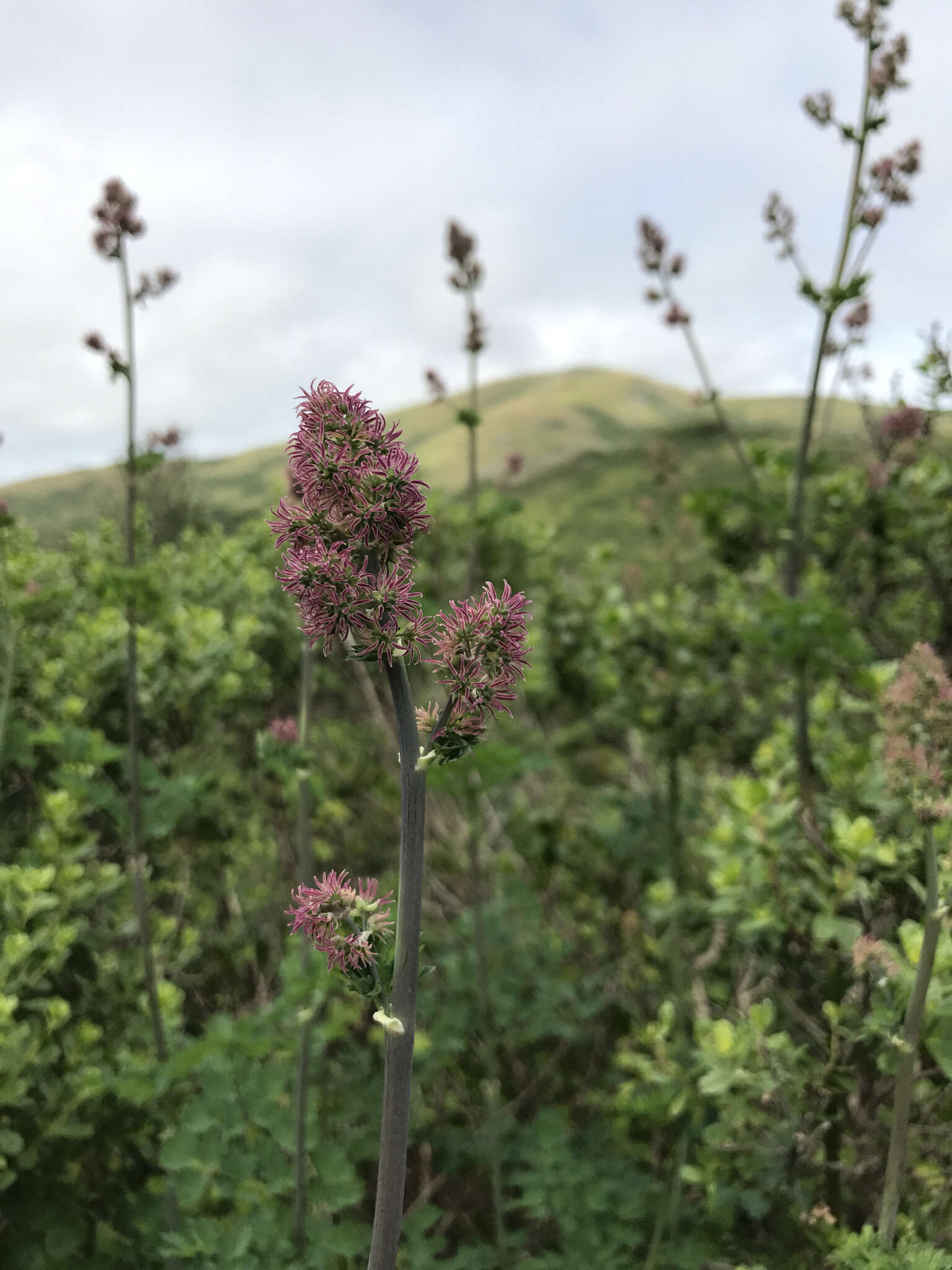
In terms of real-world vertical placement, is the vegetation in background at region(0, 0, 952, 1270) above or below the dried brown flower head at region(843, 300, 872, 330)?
below

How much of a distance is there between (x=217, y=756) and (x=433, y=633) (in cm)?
469

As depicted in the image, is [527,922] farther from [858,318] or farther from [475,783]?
[858,318]

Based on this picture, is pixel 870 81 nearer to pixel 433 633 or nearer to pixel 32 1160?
pixel 433 633

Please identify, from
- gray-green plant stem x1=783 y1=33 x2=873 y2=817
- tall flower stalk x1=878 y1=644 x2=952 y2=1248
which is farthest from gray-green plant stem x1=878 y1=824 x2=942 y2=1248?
gray-green plant stem x1=783 y1=33 x2=873 y2=817

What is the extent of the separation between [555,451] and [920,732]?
33.5 m

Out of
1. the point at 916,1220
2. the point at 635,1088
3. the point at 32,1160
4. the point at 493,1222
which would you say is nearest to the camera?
the point at 916,1220

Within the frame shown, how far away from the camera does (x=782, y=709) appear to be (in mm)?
5594

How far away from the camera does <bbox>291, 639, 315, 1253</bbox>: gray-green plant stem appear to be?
288cm

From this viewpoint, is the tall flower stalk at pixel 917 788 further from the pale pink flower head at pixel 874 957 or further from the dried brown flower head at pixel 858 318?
the dried brown flower head at pixel 858 318

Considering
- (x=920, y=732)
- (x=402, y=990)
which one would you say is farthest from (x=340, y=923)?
(x=920, y=732)

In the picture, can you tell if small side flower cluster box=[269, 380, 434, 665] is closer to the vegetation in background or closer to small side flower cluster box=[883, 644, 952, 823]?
the vegetation in background

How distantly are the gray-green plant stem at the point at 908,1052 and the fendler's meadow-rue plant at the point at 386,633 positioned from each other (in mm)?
1348

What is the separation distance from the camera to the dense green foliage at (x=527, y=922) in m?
2.92

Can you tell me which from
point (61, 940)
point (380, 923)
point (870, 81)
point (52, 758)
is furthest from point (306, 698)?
point (870, 81)
